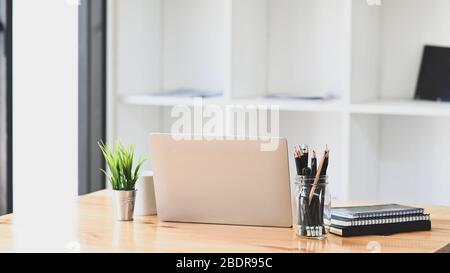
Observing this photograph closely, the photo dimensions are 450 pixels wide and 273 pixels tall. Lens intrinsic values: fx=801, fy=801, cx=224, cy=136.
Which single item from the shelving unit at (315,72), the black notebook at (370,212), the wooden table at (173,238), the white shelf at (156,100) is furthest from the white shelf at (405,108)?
the black notebook at (370,212)

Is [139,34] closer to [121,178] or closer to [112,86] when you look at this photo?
[112,86]

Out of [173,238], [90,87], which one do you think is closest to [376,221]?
[173,238]

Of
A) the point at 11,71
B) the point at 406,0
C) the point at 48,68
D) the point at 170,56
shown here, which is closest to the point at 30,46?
the point at 48,68

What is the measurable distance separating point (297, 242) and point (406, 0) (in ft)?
6.01

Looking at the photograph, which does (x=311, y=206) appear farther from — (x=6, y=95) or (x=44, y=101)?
(x=44, y=101)

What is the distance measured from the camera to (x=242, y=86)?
11.6 feet

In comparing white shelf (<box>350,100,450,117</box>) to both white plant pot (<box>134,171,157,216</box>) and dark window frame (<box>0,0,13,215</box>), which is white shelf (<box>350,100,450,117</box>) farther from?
dark window frame (<box>0,0,13,215</box>)

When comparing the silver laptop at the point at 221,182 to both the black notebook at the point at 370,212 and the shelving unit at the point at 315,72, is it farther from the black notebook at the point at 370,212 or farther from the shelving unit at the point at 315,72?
the shelving unit at the point at 315,72

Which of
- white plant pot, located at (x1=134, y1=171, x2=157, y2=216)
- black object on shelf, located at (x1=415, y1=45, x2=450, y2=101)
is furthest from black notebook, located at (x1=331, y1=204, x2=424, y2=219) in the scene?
black object on shelf, located at (x1=415, y1=45, x2=450, y2=101)

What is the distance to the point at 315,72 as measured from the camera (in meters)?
3.67

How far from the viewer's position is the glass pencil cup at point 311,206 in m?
1.98

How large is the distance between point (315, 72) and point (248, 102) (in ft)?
1.41

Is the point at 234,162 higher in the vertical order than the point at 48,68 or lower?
lower

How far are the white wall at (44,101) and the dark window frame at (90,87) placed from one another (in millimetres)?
34
